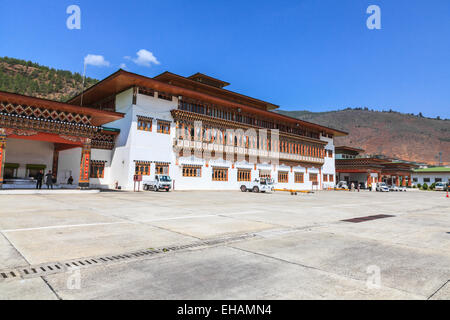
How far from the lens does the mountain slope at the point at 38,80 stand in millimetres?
86750

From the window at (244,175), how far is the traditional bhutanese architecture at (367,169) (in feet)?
85.4

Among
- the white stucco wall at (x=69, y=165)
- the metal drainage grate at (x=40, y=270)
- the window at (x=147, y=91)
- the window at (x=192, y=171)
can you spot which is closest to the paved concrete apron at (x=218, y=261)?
the metal drainage grate at (x=40, y=270)

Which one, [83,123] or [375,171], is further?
[375,171]

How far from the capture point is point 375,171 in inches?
2078

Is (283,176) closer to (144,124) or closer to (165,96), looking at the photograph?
(165,96)

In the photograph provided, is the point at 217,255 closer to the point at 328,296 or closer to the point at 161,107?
the point at 328,296

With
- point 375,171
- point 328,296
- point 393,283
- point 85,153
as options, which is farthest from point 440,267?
point 375,171

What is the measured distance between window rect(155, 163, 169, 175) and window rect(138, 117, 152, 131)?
368 centimetres

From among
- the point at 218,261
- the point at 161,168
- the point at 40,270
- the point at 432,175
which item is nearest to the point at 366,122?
the point at 432,175

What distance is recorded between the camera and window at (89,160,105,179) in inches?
1127

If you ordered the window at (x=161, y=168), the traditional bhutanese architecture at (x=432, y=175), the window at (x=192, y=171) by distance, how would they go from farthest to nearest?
the traditional bhutanese architecture at (x=432, y=175), the window at (x=192, y=171), the window at (x=161, y=168)

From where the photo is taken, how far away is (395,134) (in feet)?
419

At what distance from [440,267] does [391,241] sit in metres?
2.01

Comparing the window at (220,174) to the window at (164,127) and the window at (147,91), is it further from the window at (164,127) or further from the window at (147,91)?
the window at (147,91)
